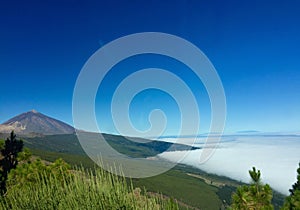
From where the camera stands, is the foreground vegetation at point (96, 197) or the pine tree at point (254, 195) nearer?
the foreground vegetation at point (96, 197)

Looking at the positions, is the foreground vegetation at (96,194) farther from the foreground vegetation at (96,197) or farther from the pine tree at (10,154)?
the pine tree at (10,154)

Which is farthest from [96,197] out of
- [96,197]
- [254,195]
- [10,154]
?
[10,154]

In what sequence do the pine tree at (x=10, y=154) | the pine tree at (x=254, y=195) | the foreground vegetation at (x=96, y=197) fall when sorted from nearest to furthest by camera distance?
the foreground vegetation at (x=96, y=197)
the pine tree at (x=254, y=195)
the pine tree at (x=10, y=154)

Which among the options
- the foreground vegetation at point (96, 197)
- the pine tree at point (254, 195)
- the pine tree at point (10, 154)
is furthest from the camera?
the pine tree at point (10, 154)

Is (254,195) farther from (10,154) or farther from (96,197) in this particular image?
(10,154)

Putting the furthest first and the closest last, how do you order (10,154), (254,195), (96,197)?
(10,154), (254,195), (96,197)

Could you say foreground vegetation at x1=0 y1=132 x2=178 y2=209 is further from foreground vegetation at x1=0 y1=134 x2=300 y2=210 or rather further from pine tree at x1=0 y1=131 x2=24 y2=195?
pine tree at x1=0 y1=131 x2=24 y2=195

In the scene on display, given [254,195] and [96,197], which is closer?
[96,197]

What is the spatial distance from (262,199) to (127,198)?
17.7 feet

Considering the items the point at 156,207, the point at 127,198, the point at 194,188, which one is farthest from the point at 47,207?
the point at 194,188

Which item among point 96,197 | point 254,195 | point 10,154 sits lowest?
point 96,197

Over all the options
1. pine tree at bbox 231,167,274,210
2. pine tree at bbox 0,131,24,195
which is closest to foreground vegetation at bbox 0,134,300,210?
pine tree at bbox 231,167,274,210

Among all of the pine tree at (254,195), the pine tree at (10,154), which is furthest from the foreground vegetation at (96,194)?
the pine tree at (10,154)

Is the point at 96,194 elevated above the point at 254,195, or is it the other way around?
the point at 254,195
